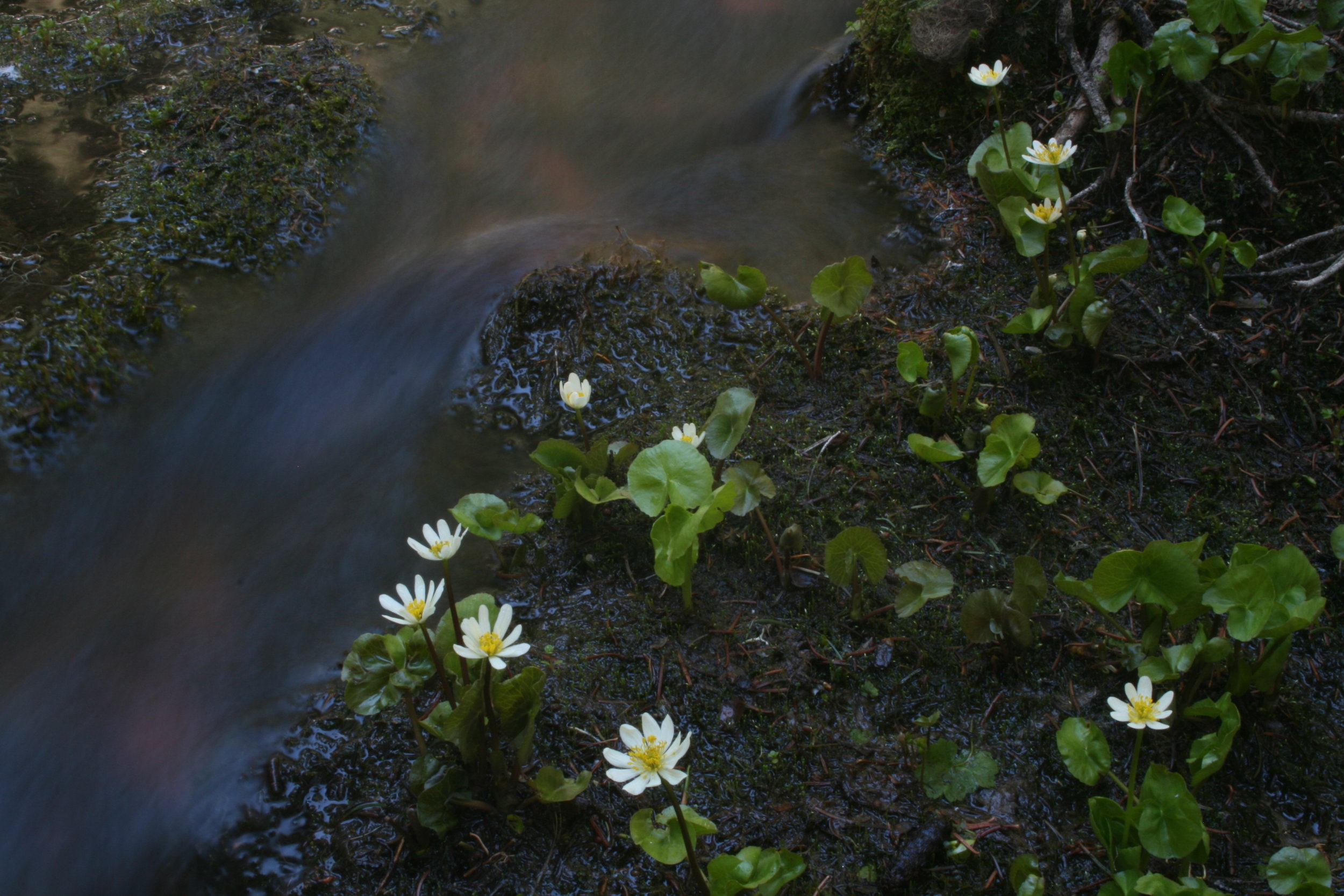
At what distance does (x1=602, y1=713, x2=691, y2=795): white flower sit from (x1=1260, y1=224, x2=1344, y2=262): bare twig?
281 cm

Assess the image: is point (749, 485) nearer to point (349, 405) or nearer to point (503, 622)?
point (503, 622)

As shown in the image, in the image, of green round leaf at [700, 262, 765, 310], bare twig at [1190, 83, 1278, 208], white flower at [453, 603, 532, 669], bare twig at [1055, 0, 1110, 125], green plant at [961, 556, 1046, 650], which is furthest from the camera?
bare twig at [1055, 0, 1110, 125]

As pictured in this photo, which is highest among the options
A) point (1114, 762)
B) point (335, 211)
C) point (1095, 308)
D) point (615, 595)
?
point (335, 211)

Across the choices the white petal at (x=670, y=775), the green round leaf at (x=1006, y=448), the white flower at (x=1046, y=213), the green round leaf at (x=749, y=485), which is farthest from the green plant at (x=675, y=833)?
the white flower at (x=1046, y=213)

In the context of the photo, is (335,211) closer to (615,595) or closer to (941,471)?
(615,595)

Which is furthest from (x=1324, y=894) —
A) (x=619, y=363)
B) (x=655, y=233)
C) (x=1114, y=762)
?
(x=655, y=233)

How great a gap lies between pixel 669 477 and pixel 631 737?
2.67 ft

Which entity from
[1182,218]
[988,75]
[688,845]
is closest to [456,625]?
[688,845]

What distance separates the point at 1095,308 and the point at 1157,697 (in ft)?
4.34

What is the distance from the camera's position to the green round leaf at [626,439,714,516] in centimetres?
243

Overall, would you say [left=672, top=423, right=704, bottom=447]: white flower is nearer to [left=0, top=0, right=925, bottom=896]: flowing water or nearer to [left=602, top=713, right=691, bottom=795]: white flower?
[left=0, top=0, right=925, bottom=896]: flowing water

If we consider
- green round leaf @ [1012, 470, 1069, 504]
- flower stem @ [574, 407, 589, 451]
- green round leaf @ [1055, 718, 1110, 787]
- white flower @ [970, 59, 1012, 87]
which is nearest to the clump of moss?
flower stem @ [574, 407, 589, 451]

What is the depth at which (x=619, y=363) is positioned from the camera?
11.0 feet

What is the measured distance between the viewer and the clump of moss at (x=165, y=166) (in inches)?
129
